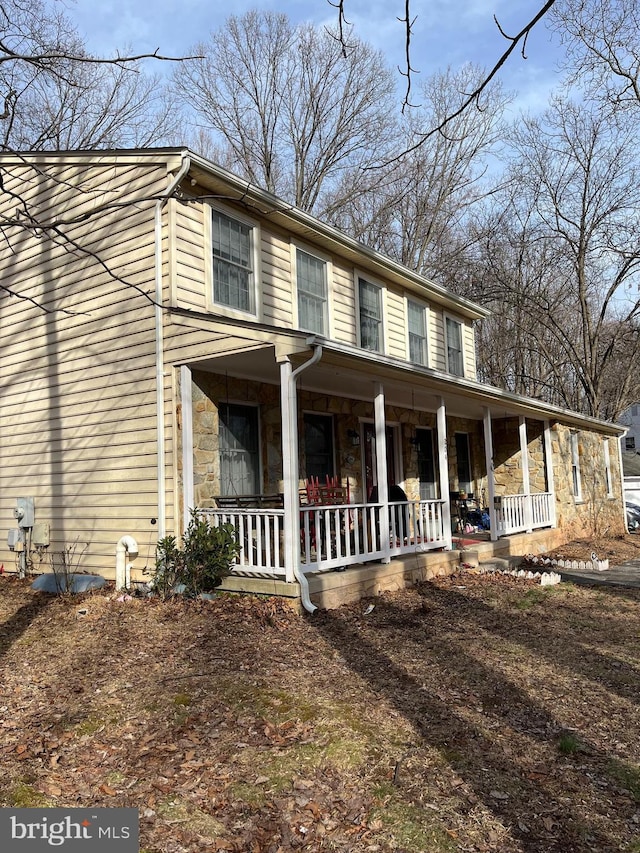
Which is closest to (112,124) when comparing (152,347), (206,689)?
(152,347)

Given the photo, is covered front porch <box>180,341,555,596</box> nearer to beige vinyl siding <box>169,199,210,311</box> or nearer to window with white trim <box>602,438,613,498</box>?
beige vinyl siding <box>169,199,210,311</box>

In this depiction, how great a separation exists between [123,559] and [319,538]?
2456 millimetres

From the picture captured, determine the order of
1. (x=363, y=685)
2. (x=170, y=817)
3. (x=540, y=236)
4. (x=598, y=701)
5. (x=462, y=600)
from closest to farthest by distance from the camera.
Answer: (x=170, y=817), (x=598, y=701), (x=363, y=685), (x=462, y=600), (x=540, y=236)

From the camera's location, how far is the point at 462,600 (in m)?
7.94

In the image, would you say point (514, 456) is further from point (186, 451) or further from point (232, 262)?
point (186, 451)

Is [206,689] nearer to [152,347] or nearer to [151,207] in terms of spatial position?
[152,347]

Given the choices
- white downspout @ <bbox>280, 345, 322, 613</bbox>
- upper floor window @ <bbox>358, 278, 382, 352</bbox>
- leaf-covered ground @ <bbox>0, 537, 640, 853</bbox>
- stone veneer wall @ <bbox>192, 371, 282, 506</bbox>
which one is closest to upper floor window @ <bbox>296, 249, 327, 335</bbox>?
upper floor window @ <bbox>358, 278, 382, 352</bbox>

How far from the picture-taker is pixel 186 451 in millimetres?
7668

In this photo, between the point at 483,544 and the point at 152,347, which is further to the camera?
the point at 483,544

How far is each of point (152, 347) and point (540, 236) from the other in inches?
716

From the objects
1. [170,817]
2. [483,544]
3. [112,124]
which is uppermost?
[112,124]

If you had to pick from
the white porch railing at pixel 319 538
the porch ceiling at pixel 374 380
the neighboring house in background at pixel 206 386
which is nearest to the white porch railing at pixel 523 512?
the neighboring house in background at pixel 206 386

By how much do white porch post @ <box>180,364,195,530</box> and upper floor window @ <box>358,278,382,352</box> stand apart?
4.53 metres

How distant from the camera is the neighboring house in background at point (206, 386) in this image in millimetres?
7574
